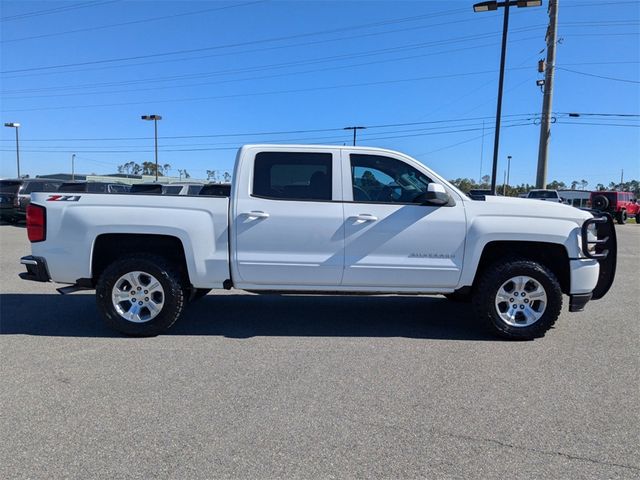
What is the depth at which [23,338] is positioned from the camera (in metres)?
5.18

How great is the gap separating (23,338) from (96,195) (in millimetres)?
1694

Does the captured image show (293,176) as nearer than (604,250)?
Yes

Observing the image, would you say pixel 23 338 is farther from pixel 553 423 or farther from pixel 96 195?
pixel 553 423

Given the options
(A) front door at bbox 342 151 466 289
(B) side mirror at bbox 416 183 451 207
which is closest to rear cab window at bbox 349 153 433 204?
(A) front door at bbox 342 151 466 289

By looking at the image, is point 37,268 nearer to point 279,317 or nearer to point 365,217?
point 279,317

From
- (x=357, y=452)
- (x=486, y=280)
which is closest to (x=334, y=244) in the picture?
(x=486, y=280)

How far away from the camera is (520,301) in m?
5.22

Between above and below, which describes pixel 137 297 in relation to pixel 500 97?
below

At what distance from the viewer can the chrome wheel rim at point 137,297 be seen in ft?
17.0

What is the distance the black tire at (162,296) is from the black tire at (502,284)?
3.21 meters

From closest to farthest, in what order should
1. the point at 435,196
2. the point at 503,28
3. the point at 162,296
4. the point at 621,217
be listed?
the point at 435,196, the point at 162,296, the point at 503,28, the point at 621,217

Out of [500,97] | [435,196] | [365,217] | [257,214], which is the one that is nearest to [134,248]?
[257,214]

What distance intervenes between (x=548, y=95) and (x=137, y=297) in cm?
2900

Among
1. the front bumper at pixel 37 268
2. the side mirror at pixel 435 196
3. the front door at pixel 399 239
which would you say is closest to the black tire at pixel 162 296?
the front bumper at pixel 37 268
